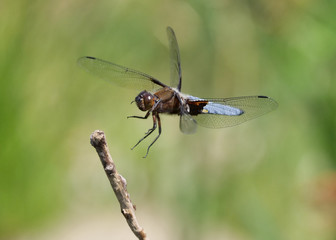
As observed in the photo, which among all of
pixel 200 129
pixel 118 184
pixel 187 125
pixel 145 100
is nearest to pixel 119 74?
pixel 145 100

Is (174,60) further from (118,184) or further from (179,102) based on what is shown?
(118,184)

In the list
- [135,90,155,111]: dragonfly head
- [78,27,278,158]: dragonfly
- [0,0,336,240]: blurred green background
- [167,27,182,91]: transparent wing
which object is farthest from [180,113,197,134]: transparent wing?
[0,0,336,240]: blurred green background

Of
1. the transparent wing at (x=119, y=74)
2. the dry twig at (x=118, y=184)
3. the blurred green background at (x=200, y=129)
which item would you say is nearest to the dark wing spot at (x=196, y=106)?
the transparent wing at (x=119, y=74)

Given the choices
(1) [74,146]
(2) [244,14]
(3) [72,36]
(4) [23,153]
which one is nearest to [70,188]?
(1) [74,146]

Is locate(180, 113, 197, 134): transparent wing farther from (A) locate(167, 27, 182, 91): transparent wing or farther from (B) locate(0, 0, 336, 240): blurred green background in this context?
(B) locate(0, 0, 336, 240): blurred green background

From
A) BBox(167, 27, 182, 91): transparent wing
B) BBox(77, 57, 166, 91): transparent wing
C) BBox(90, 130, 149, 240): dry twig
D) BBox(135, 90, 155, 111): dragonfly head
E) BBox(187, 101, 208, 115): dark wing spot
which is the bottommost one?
BBox(90, 130, 149, 240): dry twig

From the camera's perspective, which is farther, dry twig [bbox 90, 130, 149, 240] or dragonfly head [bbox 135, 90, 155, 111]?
dragonfly head [bbox 135, 90, 155, 111]

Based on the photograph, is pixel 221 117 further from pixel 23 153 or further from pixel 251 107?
pixel 23 153
